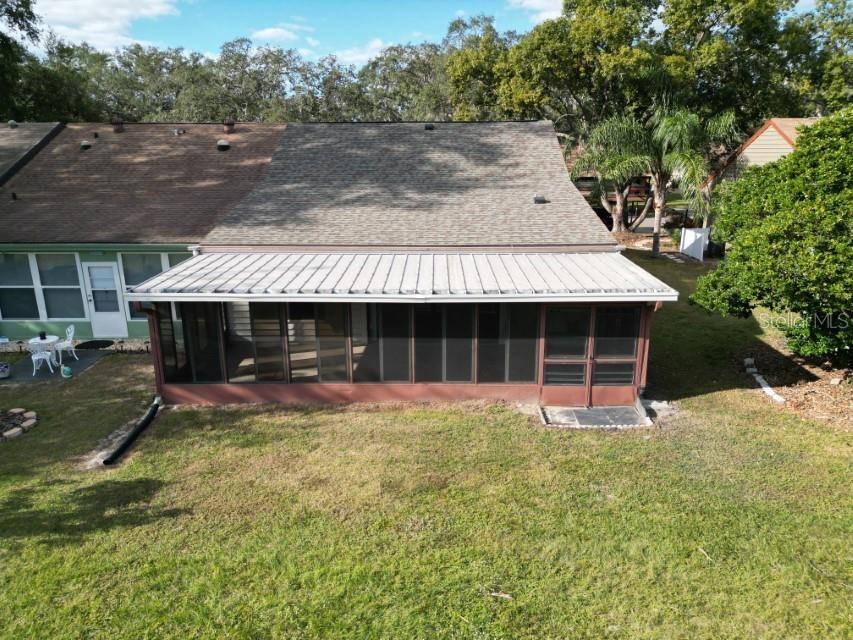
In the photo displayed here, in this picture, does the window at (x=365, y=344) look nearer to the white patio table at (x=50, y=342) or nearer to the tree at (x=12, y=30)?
the white patio table at (x=50, y=342)

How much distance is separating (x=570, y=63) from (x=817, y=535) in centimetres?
A: 2426

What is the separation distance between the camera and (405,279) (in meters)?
10.8

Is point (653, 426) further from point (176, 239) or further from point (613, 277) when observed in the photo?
point (176, 239)

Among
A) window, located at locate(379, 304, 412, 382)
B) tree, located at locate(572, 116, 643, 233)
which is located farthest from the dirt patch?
tree, located at locate(572, 116, 643, 233)

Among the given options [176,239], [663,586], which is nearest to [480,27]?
[176,239]

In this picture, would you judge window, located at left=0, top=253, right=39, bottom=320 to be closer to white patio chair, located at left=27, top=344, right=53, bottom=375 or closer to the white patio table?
the white patio table

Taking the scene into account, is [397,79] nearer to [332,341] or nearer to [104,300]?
[104,300]

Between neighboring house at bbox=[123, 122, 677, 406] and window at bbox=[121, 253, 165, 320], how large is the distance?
6.66 feet

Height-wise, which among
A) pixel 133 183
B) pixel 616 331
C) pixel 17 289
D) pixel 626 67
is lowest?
pixel 17 289

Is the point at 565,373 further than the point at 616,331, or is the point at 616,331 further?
the point at 565,373

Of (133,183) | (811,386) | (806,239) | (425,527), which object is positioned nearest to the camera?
(425,527)

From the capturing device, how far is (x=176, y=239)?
545 inches

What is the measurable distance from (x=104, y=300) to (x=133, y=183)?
3.71 m

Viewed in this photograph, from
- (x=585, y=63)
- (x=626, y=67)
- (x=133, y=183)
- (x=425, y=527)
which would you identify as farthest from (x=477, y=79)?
(x=425, y=527)
